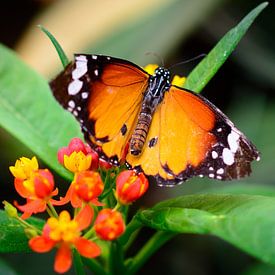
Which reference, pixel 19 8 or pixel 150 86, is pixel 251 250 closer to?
pixel 150 86

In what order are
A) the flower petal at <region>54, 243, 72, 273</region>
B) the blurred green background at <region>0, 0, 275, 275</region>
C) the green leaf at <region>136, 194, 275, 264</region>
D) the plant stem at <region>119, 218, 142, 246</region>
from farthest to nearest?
1. the blurred green background at <region>0, 0, 275, 275</region>
2. the plant stem at <region>119, 218, 142, 246</region>
3. the flower petal at <region>54, 243, 72, 273</region>
4. the green leaf at <region>136, 194, 275, 264</region>

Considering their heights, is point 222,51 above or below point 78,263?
above

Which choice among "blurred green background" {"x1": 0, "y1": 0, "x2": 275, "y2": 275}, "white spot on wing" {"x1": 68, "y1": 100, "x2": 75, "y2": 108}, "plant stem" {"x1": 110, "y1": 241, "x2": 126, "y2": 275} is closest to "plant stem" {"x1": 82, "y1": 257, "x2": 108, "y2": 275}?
"plant stem" {"x1": 110, "y1": 241, "x2": 126, "y2": 275}

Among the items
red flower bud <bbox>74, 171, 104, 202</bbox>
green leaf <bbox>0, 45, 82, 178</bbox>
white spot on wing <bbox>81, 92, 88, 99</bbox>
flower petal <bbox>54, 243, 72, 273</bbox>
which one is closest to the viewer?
flower petal <bbox>54, 243, 72, 273</bbox>

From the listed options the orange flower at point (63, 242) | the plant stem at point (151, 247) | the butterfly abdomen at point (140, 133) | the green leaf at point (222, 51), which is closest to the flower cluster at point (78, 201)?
the orange flower at point (63, 242)

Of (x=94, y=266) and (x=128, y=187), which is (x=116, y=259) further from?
(x=128, y=187)

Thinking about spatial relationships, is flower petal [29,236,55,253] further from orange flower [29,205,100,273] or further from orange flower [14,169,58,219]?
orange flower [14,169,58,219]

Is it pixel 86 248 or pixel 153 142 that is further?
pixel 153 142

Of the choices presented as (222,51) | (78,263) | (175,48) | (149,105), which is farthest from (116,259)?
(175,48)
